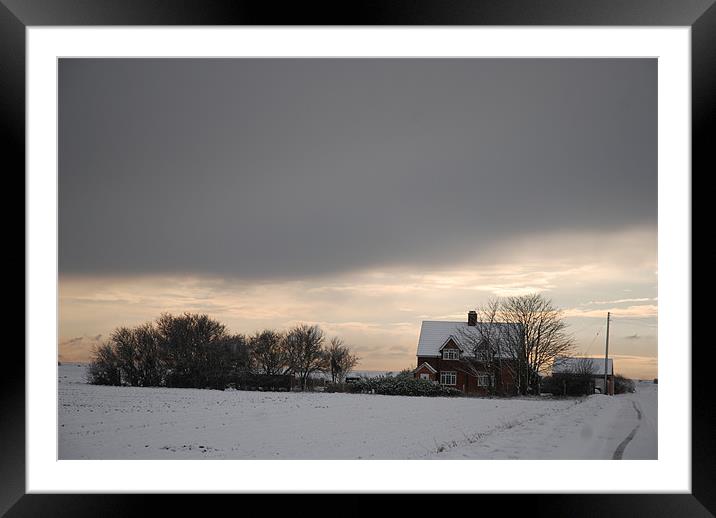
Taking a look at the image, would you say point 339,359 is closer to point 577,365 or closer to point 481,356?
point 481,356

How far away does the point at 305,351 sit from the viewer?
9.39 meters

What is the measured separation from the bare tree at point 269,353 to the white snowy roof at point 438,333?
206cm

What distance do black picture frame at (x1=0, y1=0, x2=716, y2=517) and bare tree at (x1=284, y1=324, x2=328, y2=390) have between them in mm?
5621

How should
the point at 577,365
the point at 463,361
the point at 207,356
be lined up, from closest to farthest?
the point at 577,365
the point at 463,361
the point at 207,356

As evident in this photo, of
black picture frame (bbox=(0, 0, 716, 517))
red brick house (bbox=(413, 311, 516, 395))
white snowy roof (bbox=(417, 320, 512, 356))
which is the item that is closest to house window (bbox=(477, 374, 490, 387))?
red brick house (bbox=(413, 311, 516, 395))

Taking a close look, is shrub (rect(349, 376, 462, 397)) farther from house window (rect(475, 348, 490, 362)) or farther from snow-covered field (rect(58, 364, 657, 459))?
house window (rect(475, 348, 490, 362))

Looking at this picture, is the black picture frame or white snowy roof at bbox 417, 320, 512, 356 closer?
the black picture frame

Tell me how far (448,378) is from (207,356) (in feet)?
12.2

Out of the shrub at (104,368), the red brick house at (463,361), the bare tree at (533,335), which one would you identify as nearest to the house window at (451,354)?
the red brick house at (463,361)

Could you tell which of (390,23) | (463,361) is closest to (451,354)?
(463,361)

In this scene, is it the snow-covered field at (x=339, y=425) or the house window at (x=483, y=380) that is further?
the house window at (x=483, y=380)

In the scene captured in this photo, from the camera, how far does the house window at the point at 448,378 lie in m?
→ 9.38

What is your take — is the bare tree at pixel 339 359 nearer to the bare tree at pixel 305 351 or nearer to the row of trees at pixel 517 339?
the bare tree at pixel 305 351

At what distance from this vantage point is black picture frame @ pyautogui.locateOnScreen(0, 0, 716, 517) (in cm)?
316
